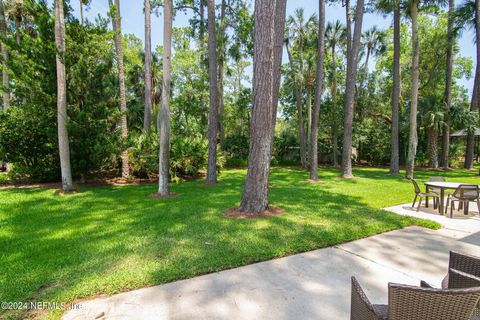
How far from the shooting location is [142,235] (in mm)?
4270

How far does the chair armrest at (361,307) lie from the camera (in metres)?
1.34

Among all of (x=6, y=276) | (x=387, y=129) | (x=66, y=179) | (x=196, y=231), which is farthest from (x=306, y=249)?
(x=387, y=129)

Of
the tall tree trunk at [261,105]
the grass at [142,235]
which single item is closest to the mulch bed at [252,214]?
the tall tree trunk at [261,105]

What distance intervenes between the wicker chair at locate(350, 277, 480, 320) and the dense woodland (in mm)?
3992

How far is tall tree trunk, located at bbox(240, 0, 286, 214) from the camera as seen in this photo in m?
5.00

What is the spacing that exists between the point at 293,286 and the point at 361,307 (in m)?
1.36

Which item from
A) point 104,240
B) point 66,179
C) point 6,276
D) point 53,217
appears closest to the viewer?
point 6,276

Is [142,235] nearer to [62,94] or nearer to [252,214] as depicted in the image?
[252,214]

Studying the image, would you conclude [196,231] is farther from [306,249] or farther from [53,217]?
[53,217]

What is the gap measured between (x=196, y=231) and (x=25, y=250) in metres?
2.59

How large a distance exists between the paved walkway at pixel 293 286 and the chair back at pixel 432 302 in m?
1.03

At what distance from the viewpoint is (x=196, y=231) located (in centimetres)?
444

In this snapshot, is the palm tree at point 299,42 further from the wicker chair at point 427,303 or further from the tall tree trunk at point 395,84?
the wicker chair at point 427,303

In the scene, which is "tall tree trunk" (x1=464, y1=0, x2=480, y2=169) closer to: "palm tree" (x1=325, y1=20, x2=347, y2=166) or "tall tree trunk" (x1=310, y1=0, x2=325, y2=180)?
"palm tree" (x1=325, y1=20, x2=347, y2=166)
